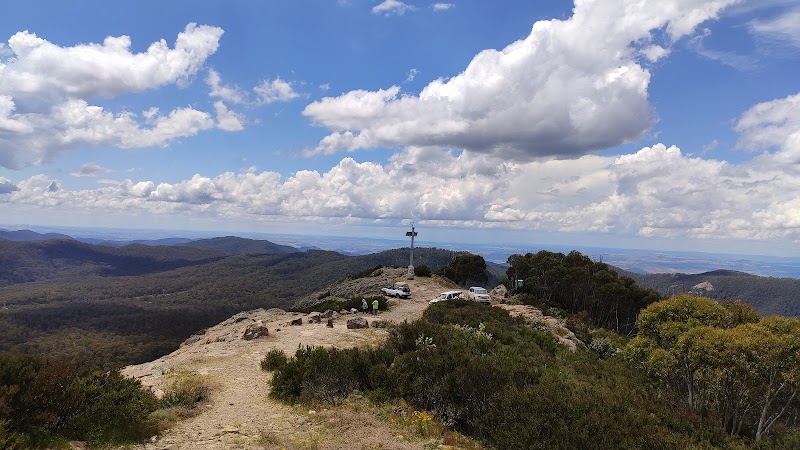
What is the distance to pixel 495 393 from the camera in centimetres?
1191

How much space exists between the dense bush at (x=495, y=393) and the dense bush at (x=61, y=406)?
4.25 metres

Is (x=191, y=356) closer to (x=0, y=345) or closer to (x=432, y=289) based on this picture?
(x=432, y=289)

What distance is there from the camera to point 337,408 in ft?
39.2

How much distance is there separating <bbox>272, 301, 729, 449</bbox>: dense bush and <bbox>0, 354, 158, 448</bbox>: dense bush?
4.25m

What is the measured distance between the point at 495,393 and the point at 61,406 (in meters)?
10.3

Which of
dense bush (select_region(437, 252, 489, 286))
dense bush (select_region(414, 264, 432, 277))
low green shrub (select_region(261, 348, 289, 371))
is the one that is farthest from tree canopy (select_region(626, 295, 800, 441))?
dense bush (select_region(437, 252, 489, 286))

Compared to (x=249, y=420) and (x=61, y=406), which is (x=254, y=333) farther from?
(x=61, y=406)

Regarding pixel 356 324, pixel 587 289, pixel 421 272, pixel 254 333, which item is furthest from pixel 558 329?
pixel 421 272

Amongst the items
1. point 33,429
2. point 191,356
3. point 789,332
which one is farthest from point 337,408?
point 789,332

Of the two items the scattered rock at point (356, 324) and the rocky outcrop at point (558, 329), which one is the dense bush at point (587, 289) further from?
the scattered rock at point (356, 324)

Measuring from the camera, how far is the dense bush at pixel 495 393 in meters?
10.2

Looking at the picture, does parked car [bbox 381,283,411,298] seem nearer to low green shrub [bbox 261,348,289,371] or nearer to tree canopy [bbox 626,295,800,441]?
tree canopy [bbox 626,295,800,441]

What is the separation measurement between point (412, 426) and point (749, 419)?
1820 centimetres

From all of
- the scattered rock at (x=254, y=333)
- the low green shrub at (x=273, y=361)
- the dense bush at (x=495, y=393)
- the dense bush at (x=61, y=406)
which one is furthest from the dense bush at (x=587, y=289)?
Result: the dense bush at (x=61, y=406)
